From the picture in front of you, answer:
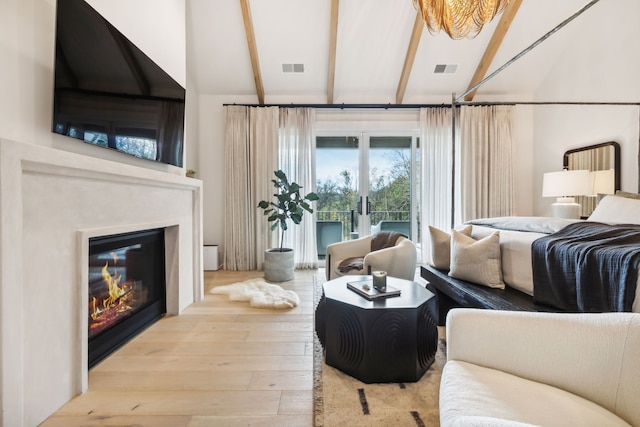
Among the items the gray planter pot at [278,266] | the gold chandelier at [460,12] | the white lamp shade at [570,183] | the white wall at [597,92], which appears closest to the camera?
the gold chandelier at [460,12]

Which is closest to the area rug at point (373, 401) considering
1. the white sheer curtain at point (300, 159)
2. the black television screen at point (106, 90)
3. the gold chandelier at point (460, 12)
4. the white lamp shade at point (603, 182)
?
the black television screen at point (106, 90)

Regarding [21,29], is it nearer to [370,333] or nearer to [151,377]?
[151,377]

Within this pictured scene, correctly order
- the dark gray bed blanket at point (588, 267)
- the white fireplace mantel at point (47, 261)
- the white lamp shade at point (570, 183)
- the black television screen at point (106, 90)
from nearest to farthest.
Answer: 1. the white fireplace mantel at point (47, 261)
2. the dark gray bed blanket at point (588, 267)
3. the black television screen at point (106, 90)
4. the white lamp shade at point (570, 183)

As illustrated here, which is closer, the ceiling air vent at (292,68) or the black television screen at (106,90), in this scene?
the black television screen at (106,90)

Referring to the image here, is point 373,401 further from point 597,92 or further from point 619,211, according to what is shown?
point 597,92

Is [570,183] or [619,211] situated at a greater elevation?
[570,183]

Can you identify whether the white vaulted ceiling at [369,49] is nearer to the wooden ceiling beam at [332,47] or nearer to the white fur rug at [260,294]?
the wooden ceiling beam at [332,47]

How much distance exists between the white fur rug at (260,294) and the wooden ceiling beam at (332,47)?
282 centimetres

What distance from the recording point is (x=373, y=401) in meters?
1.40

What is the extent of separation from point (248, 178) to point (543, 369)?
12.9 ft

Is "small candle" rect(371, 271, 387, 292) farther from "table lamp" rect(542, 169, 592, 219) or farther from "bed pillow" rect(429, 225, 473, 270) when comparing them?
"table lamp" rect(542, 169, 592, 219)

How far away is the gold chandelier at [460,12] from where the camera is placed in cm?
196

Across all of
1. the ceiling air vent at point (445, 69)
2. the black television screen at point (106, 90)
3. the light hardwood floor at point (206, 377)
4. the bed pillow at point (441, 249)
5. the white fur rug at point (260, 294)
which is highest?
the ceiling air vent at point (445, 69)

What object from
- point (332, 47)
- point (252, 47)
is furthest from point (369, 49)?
point (252, 47)
